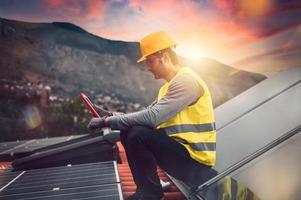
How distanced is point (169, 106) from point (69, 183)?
3.19ft

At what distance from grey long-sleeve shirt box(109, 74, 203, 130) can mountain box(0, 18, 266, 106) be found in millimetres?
4051

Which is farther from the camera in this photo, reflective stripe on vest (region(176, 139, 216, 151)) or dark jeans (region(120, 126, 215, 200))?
reflective stripe on vest (region(176, 139, 216, 151))

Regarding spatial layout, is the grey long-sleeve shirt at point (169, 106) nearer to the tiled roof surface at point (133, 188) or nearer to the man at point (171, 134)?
the man at point (171, 134)

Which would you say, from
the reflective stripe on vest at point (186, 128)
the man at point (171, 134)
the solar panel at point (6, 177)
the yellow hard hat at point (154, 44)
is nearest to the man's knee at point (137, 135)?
the man at point (171, 134)

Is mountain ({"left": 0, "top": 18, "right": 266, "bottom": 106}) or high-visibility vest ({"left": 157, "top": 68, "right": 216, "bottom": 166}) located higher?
mountain ({"left": 0, "top": 18, "right": 266, "bottom": 106})

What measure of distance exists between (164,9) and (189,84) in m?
2.79

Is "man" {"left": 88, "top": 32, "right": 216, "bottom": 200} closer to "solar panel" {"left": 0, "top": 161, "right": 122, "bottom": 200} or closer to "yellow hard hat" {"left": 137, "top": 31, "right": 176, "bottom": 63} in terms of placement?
"yellow hard hat" {"left": 137, "top": 31, "right": 176, "bottom": 63}

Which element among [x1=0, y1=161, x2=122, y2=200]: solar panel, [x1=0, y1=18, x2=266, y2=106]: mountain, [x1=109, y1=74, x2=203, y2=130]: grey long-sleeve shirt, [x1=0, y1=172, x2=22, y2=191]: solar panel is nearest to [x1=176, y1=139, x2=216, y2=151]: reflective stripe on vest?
[x1=109, y1=74, x2=203, y2=130]: grey long-sleeve shirt

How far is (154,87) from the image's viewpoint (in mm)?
6699

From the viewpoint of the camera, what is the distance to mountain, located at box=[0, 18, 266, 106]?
21.9 ft

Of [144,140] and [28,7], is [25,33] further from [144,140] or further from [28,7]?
[144,140]

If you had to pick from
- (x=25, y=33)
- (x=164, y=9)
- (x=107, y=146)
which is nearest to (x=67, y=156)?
(x=107, y=146)

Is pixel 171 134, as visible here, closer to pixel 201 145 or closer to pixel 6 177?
pixel 201 145

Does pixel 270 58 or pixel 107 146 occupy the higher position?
pixel 270 58
